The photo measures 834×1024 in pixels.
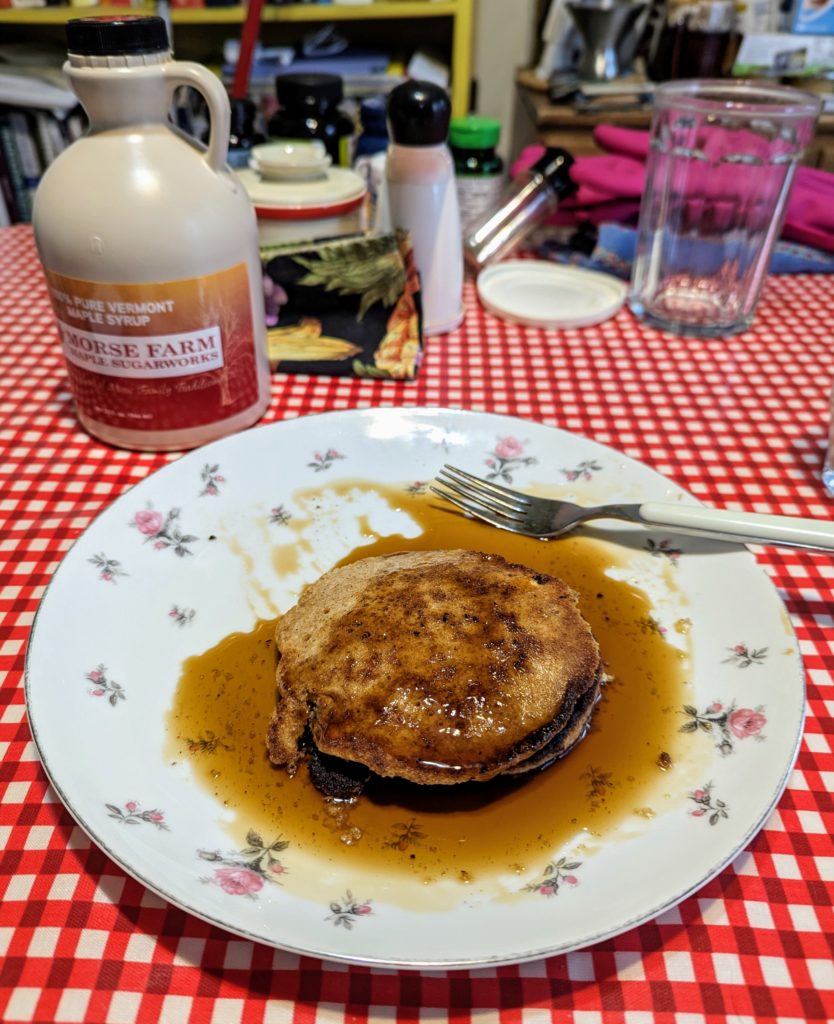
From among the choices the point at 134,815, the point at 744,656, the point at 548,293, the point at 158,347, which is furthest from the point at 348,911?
the point at 548,293

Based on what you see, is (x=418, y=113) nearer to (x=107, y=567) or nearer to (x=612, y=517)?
(x=612, y=517)

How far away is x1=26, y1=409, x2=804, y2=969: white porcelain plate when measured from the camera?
494 mm

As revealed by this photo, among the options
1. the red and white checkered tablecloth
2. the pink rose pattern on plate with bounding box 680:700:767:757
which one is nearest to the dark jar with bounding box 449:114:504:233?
the red and white checkered tablecloth

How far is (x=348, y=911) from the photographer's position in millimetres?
508

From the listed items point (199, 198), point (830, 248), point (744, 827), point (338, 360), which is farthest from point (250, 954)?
point (830, 248)

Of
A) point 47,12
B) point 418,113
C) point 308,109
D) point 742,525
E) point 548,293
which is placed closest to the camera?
point 742,525

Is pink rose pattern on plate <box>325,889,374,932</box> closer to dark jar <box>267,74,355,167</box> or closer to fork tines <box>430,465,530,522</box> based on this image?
fork tines <box>430,465,530,522</box>

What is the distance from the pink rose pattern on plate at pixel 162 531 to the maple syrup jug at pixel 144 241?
18 cm

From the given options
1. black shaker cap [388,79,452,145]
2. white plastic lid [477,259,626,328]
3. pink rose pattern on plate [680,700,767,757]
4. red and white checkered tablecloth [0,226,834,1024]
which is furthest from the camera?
white plastic lid [477,259,626,328]

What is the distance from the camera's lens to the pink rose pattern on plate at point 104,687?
0.66m

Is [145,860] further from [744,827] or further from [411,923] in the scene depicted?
[744,827]

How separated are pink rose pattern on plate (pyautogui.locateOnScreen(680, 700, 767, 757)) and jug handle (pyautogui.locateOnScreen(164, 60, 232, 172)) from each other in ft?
2.62

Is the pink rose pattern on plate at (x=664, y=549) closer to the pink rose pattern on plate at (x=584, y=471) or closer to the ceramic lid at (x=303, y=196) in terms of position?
the pink rose pattern on plate at (x=584, y=471)

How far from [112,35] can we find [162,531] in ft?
1.74
